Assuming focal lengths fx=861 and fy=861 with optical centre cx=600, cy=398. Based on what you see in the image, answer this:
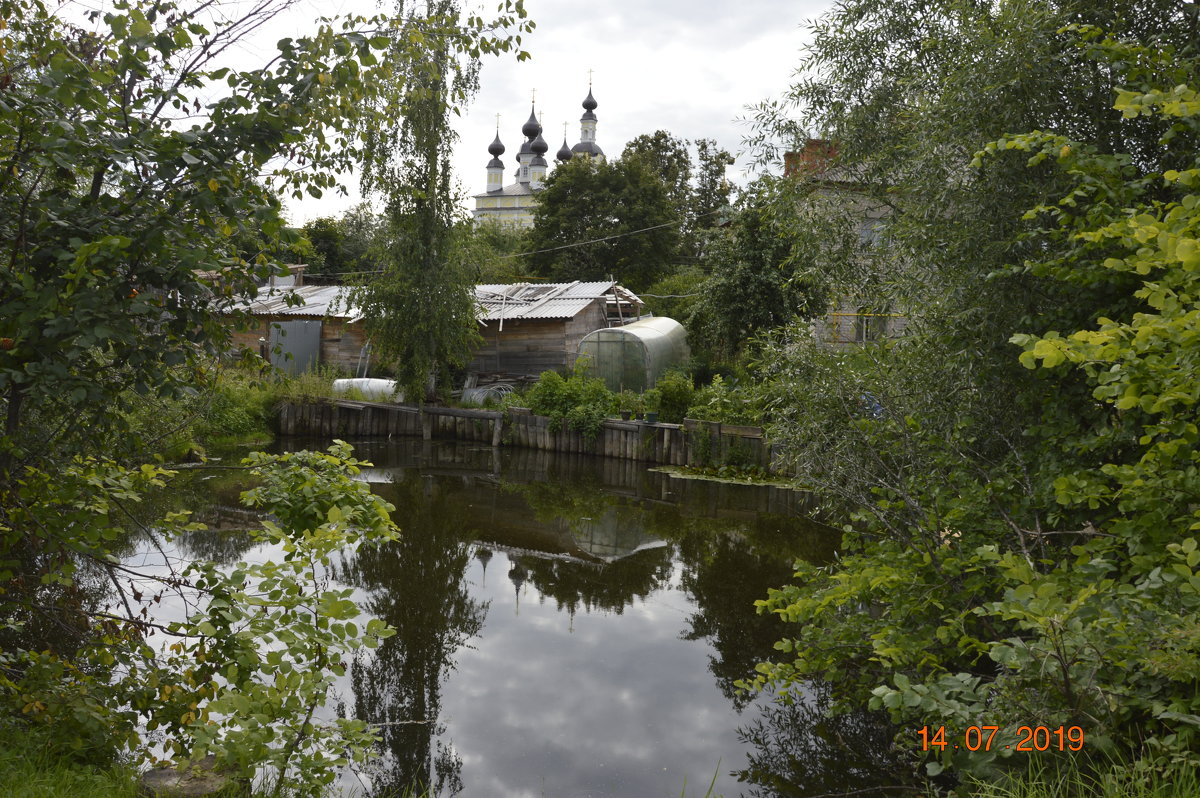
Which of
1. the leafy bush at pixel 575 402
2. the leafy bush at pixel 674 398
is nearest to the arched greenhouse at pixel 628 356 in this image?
the leafy bush at pixel 575 402

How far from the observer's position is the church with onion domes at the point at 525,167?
249ft

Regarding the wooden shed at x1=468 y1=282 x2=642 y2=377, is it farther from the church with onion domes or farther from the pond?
the church with onion domes

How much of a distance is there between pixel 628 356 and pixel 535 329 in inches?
139

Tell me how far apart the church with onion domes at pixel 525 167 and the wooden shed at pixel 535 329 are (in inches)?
1817

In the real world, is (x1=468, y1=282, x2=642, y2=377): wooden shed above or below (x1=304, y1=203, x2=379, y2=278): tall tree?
below

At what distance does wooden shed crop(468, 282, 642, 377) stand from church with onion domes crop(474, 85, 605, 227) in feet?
151

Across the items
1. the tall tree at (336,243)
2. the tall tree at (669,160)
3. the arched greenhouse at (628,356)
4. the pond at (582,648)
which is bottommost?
the pond at (582,648)

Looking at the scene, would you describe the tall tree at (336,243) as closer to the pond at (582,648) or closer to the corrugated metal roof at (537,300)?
the corrugated metal roof at (537,300)

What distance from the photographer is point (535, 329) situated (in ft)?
82.3

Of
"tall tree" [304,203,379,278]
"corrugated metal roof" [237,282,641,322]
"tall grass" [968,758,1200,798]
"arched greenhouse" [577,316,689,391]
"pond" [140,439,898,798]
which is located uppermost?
"tall tree" [304,203,379,278]

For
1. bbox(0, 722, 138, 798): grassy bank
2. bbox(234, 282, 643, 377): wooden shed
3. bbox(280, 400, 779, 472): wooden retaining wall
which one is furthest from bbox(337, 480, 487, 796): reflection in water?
bbox(234, 282, 643, 377): wooden shed

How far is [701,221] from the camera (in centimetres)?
4275

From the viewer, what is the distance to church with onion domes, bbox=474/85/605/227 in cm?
7600

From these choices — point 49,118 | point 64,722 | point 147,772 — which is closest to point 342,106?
point 49,118
